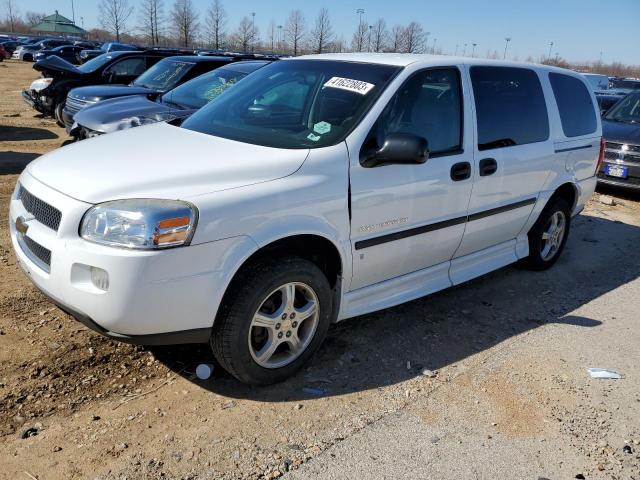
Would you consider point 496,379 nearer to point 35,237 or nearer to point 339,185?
point 339,185

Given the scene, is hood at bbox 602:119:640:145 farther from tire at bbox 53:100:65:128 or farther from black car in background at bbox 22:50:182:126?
tire at bbox 53:100:65:128

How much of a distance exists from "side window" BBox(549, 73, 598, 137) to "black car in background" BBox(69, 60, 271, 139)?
3.50m

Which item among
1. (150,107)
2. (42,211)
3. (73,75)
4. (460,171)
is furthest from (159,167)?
(73,75)

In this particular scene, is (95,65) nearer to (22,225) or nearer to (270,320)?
(22,225)

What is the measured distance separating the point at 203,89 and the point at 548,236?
15.9 feet

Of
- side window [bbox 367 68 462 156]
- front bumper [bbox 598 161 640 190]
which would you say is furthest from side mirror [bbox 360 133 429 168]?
front bumper [bbox 598 161 640 190]

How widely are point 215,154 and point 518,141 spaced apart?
8.56ft

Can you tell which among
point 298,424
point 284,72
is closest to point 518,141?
point 284,72

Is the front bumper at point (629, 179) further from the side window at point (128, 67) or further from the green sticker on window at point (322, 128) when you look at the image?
the side window at point (128, 67)

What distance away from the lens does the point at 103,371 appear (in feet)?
10.9

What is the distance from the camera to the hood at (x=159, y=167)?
283 cm

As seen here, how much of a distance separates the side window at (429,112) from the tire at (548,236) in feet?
5.88

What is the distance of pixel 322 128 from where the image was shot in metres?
3.51

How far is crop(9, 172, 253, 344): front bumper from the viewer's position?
2.64 metres
